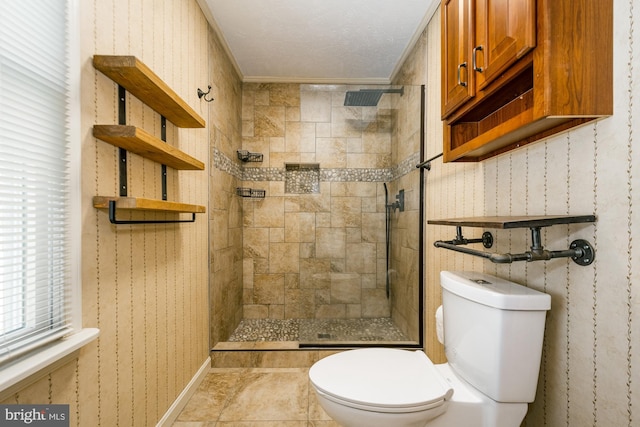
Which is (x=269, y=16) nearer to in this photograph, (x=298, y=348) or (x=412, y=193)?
(x=412, y=193)

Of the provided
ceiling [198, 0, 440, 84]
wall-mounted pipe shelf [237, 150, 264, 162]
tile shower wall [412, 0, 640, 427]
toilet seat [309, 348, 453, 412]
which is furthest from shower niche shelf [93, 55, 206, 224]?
tile shower wall [412, 0, 640, 427]

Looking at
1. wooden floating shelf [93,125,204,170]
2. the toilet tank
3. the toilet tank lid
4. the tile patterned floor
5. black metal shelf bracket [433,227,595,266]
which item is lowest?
the tile patterned floor

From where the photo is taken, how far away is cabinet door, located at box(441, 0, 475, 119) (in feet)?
3.70

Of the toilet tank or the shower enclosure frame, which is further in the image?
the shower enclosure frame

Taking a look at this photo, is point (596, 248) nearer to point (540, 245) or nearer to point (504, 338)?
point (540, 245)

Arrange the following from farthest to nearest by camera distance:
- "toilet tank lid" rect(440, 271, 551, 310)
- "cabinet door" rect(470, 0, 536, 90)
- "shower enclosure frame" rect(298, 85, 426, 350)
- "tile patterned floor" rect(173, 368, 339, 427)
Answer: "shower enclosure frame" rect(298, 85, 426, 350) → "tile patterned floor" rect(173, 368, 339, 427) → "toilet tank lid" rect(440, 271, 551, 310) → "cabinet door" rect(470, 0, 536, 90)

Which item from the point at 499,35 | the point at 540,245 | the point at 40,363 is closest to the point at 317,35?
the point at 499,35

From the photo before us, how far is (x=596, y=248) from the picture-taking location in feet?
2.77

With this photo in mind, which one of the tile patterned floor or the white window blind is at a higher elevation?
the white window blind

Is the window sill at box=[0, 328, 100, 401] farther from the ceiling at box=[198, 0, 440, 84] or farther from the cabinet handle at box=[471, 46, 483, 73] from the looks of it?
the ceiling at box=[198, 0, 440, 84]

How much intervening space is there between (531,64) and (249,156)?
7.97 ft

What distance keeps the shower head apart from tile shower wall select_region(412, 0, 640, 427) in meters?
1.26

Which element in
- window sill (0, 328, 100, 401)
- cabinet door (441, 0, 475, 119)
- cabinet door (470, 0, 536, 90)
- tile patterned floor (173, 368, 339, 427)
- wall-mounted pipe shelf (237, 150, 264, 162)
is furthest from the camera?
wall-mounted pipe shelf (237, 150, 264, 162)

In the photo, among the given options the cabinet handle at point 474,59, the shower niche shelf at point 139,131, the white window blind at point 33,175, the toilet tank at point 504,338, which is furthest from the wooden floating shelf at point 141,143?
the toilet tank at point 504,338
